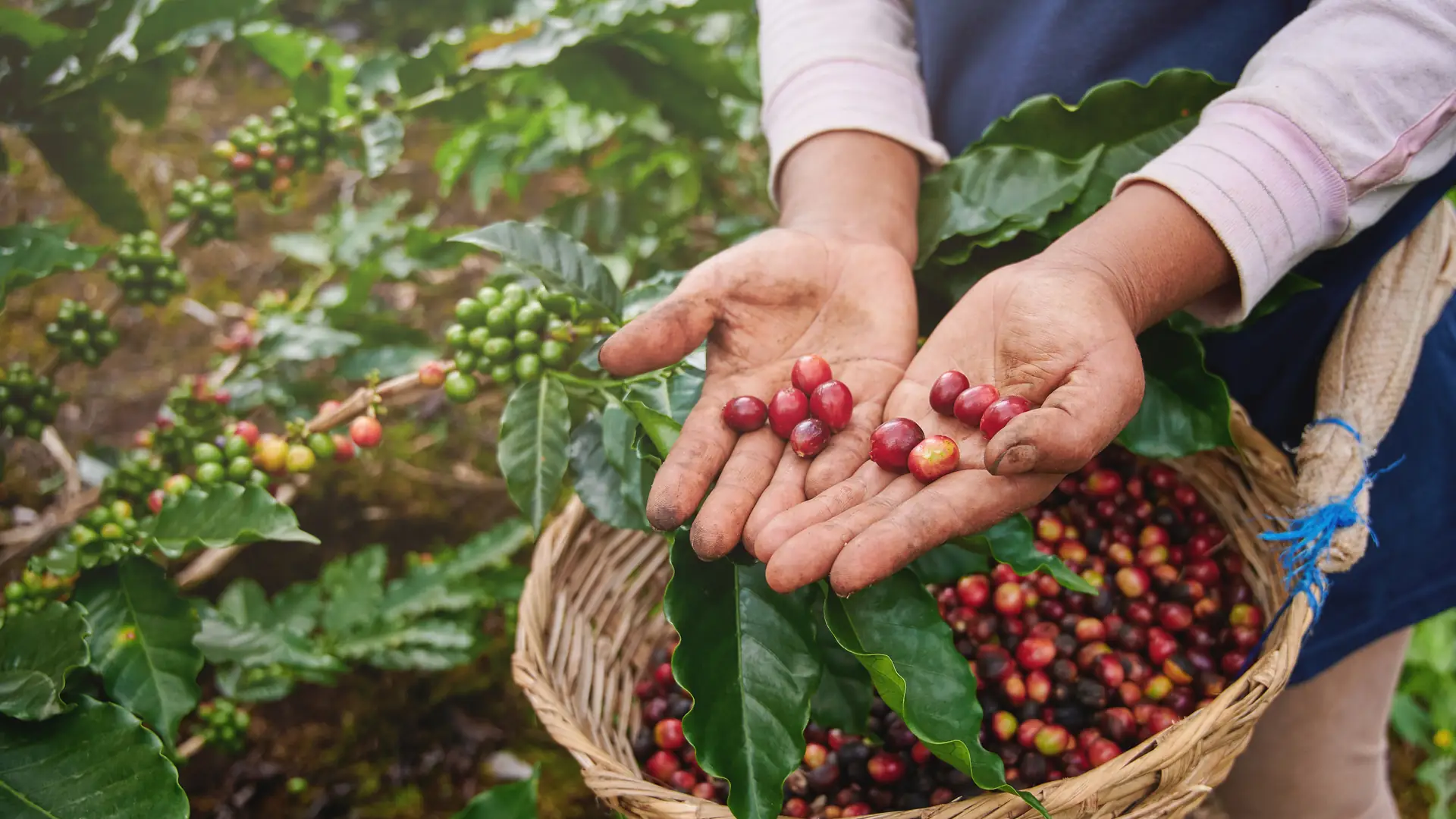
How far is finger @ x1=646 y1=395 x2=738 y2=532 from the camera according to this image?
4.14 ft


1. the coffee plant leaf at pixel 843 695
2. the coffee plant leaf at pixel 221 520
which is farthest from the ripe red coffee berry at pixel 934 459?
the coffee plant leaf at pixel 221 520

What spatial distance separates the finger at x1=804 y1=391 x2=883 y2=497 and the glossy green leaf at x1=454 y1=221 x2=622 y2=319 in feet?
1.61

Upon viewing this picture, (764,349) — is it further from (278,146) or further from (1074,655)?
(278,146)

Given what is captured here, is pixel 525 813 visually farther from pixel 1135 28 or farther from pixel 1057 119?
pixel 1135 28

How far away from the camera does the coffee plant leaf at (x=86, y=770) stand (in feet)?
4.27

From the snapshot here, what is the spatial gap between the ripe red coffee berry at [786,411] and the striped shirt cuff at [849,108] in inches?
27.6

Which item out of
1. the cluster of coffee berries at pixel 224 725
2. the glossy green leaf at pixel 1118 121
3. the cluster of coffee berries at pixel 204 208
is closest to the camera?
the glossy green leaf at pixel 1118 121

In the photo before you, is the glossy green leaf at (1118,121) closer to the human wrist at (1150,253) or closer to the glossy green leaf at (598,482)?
the human wrist at (1150,253)

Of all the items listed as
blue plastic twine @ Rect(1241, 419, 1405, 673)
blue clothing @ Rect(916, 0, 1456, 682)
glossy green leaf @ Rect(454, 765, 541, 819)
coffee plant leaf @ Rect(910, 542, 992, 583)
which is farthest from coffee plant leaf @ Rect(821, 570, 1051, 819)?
blue clothing @ Rect(916, 0, 1456, 682)

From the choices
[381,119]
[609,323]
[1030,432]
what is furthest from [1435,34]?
[381,119]

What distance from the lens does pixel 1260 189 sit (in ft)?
4.47

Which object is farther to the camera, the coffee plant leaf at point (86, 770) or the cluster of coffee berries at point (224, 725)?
the cluster of coffee berries at point (224, 725)

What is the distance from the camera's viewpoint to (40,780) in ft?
4.34

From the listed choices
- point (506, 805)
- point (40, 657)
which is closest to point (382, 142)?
point (40, 657)
